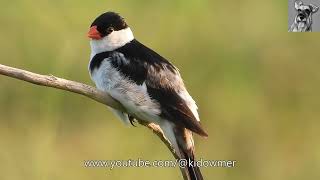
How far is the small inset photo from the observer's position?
341 centimetres

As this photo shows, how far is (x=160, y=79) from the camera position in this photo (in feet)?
7.73

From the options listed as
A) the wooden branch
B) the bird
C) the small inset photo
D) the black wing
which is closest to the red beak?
the bird

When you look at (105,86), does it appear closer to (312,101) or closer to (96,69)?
(96,69)

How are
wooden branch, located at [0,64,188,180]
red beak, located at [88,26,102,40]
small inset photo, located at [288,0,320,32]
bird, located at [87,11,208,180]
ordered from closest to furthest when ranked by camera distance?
wooden branch, located at [0,64,188,180] < bird, located at [87,11,208,180] < red beak, located at [88,26,102,40] < small inset photo, located at [288,0,320,32]

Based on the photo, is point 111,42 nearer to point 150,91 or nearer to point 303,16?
point 150,91

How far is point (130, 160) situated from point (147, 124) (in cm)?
46

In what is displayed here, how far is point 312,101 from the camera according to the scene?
11.5ft

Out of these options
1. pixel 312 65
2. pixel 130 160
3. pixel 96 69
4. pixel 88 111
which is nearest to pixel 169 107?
pixel 96 69

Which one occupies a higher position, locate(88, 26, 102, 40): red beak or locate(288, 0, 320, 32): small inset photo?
locate(88, 26, 102, 40): red beak

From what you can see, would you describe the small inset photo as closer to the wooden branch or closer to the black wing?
the black wing

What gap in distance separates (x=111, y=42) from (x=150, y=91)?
277mm

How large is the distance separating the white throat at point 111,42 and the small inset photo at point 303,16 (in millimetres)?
1110

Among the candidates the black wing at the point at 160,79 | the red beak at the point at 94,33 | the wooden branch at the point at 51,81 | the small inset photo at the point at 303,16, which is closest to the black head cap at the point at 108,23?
the red beak at the point at 94,33

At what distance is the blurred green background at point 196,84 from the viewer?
3.06 m
